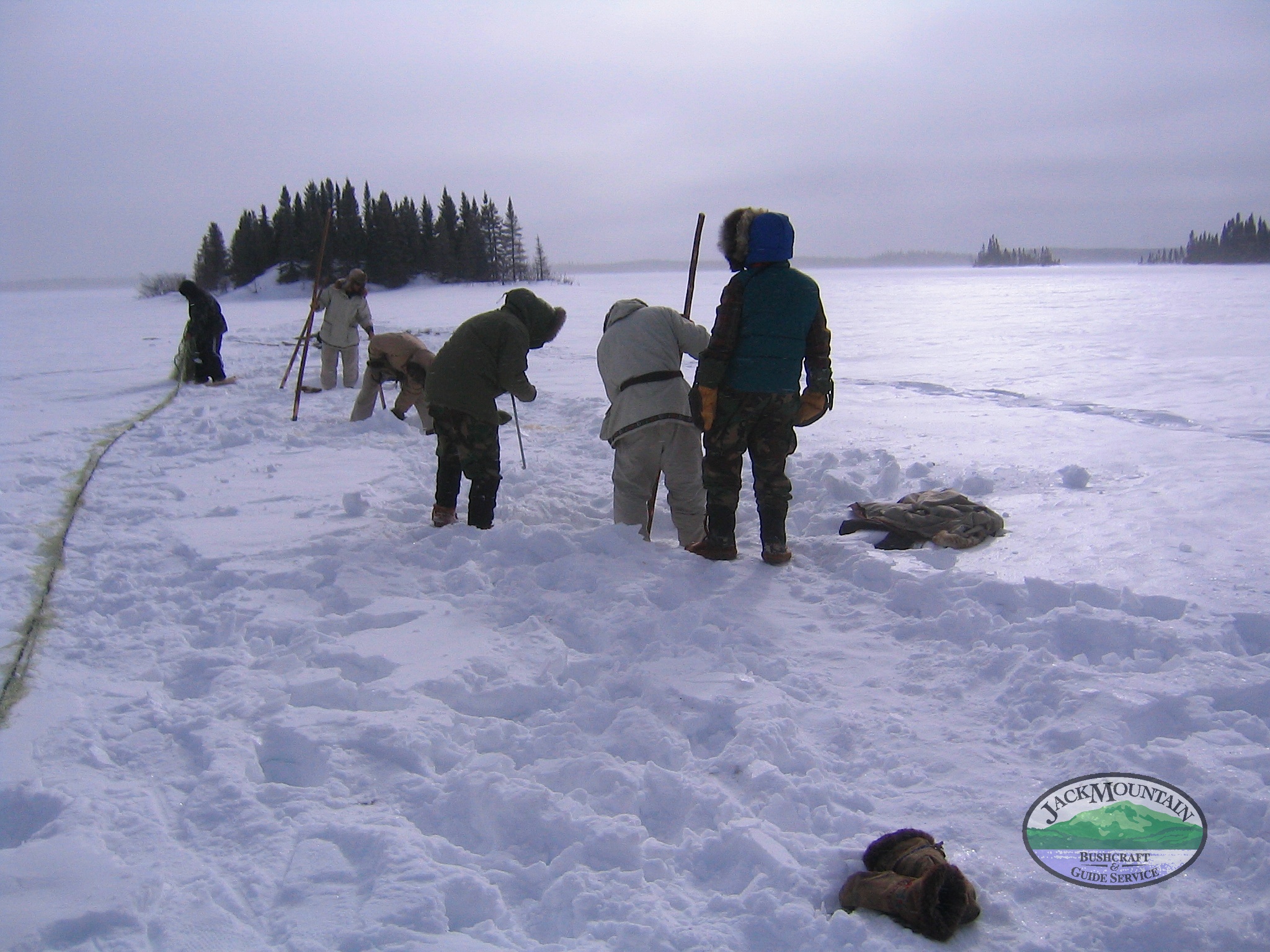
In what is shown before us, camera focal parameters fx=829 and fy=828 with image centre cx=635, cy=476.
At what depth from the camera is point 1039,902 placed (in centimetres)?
A: 220

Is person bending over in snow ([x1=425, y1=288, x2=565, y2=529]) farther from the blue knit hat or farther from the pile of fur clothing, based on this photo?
the pile of fur clothing

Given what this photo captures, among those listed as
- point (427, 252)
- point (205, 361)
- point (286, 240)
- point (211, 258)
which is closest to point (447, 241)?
point (427, 252)

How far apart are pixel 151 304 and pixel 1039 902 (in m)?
48.1

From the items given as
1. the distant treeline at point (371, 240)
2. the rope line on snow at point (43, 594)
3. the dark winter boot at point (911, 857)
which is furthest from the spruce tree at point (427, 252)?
the dark winter boot at point (911, 857)

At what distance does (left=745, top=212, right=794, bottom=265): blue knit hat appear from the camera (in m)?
4.21

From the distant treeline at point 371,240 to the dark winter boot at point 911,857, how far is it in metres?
56.8

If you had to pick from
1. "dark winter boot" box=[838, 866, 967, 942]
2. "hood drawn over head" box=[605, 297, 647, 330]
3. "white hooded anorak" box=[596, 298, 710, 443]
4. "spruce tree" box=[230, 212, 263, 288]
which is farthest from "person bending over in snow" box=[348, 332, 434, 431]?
"spruce tree" box=[230, 212, 263, 288]

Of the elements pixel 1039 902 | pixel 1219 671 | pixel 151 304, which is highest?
pixel 151 304

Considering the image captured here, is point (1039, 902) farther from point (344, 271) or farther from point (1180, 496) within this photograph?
point (344, 271)

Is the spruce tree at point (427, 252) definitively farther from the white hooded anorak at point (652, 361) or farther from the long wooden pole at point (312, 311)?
the white hooded anorak at point (652, 361)

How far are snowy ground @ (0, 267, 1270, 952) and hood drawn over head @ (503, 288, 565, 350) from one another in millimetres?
1226

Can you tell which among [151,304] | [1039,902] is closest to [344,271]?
[151,304]

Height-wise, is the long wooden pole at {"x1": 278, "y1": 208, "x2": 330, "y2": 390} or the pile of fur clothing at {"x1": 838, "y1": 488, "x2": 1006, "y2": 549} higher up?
the long wooden pole at {"x1": 278, "y1": 208, "x2": 330, "y2": 390}

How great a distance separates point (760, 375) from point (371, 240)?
5777 centimetres
